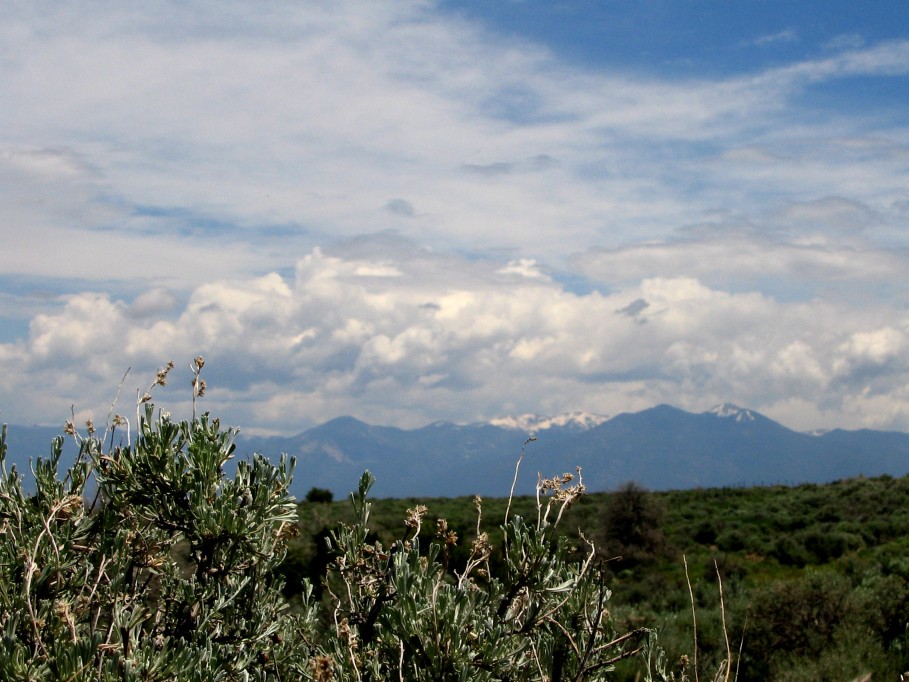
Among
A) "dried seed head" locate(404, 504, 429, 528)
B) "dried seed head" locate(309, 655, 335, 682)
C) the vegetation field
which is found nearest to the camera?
"dried seed head" locate(309, 655, 335, 682)

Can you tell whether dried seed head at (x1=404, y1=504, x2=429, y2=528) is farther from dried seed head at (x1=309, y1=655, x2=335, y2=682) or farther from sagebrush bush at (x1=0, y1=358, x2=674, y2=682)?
dried seed head at (x1=309, y1=655, x2=335, y2=682)

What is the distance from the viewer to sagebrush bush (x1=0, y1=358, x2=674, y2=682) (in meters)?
3.22

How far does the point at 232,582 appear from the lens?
3.89 metres

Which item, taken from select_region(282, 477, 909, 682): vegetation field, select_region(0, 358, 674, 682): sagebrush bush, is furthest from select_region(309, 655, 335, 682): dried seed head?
select_region(282, 477, 909, 682): vegetation field

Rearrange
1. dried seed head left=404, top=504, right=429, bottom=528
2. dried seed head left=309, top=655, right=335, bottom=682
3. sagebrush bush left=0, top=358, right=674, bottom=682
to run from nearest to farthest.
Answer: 1. dried seed head left=309, top=655, right=335, bottom=682
2. sagebrush bush left=0, top=358, right=674, bottom=682
3. dried seed head left=404, top=504, right=429, bottom=528

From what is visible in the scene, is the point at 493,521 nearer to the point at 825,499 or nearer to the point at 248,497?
the point at 825,499

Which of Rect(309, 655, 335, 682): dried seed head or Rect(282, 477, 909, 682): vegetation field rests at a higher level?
Rect(309, 655, 335, 682): dried seed head

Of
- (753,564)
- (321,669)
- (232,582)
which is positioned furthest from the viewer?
(753,564)

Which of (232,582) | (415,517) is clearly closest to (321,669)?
(415,517)

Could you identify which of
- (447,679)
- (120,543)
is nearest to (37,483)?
(120,543)

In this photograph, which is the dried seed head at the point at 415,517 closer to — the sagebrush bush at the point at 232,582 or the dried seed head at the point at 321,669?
the sagebrush bush at the point at 232,582

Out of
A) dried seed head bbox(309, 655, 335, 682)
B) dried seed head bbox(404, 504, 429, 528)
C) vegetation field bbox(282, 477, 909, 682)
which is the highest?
dried seed head bbox(404, 504, 429, 528)

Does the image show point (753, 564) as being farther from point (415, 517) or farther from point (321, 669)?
point (321, 669)

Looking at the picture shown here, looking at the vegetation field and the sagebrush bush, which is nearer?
the sagebrush bush
